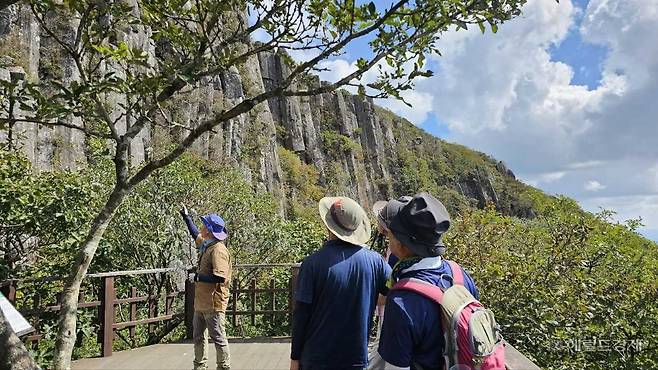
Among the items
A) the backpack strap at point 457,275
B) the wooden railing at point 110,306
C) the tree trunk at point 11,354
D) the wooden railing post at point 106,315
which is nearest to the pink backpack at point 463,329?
the backpack strap at point 457,275

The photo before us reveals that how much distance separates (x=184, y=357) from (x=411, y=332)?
205 inches

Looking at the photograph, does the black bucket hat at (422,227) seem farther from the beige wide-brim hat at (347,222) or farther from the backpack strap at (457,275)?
the beige wide-brim hat at (347,222)

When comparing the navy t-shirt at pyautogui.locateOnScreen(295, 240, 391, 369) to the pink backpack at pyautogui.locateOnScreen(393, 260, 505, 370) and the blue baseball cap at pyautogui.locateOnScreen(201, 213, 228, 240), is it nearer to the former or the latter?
the pink backpack at pyautogui.locateOnScreen(393, 260, 505, 370)

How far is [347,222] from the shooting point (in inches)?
110

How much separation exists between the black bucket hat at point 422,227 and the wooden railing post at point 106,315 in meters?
5.22

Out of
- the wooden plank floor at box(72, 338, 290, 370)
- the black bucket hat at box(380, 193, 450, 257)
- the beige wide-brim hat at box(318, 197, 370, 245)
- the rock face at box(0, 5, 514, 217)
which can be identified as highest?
the rock face at box(0, 5, 514, 217)

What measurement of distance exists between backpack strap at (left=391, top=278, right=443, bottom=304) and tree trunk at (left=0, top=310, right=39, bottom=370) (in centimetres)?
220

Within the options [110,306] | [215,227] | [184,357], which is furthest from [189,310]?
[215,227]

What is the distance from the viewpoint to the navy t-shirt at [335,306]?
2682 millimetres

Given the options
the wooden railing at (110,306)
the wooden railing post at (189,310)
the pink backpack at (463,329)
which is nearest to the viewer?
the pink backpack at (463,329)

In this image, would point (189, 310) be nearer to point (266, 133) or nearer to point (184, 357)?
point (184, 357)

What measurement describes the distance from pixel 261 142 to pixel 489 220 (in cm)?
2568

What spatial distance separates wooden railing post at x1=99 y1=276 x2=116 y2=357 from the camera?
623 cm

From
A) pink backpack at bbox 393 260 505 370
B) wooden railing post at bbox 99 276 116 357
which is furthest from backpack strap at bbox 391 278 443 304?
wooden railing post at bbox 99 276 116 357
